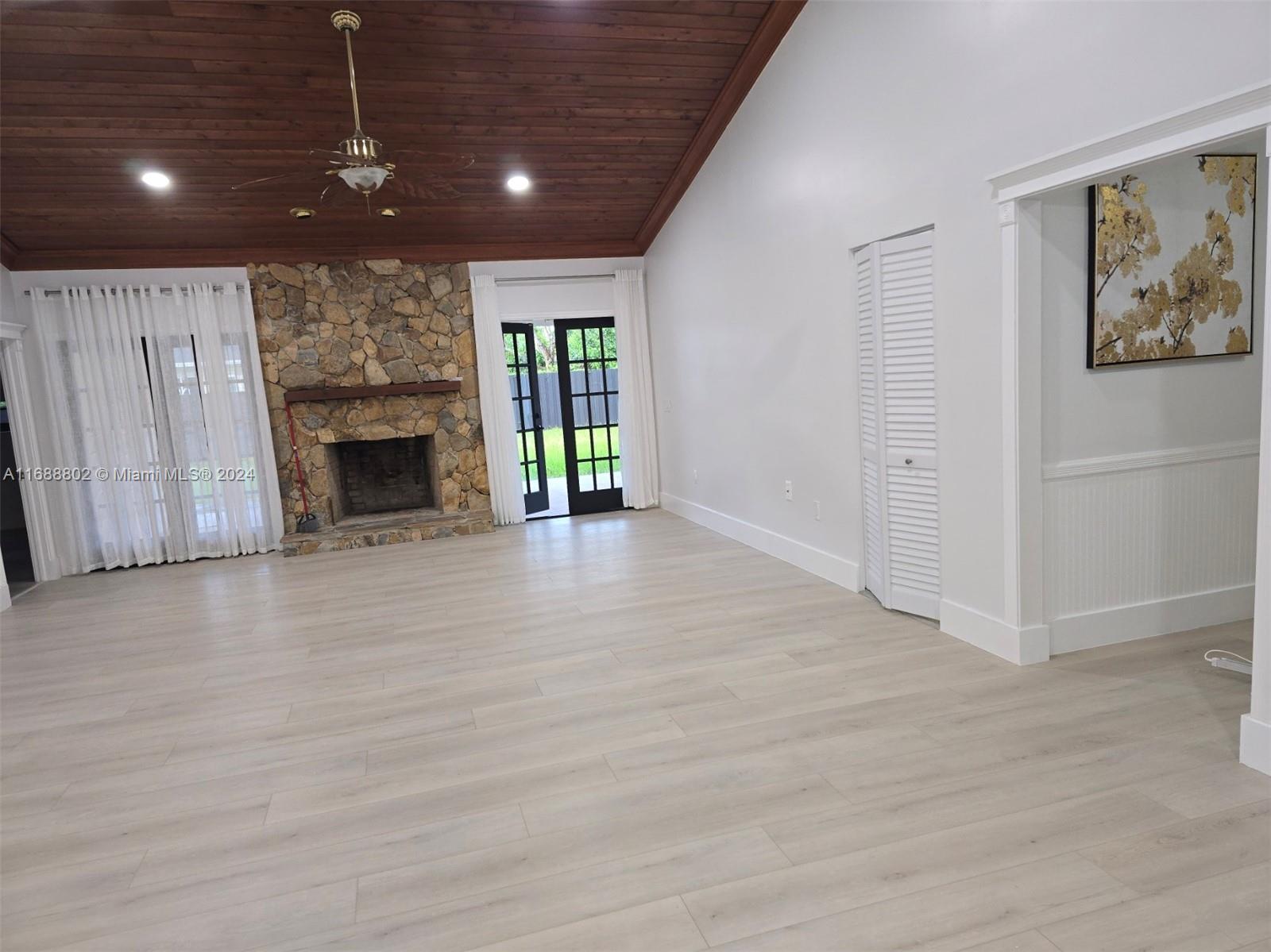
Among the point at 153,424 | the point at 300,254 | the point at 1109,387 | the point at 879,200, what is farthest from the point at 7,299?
the point at 1109,387

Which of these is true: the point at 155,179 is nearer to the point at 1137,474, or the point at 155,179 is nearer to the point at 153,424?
the point at 153,424

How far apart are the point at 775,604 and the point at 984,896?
2.48m

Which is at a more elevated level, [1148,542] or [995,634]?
[1148,542]

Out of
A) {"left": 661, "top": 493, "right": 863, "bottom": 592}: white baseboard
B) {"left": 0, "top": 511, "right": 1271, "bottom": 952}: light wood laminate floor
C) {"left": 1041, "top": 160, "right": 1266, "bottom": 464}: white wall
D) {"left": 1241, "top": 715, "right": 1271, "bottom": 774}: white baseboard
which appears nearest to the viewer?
{"left": 0, "top": 511, "right": 1271, "bottom": 952}: light wood laminate floor

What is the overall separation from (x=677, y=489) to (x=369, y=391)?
3031 millimetres

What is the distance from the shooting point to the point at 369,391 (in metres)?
6.94

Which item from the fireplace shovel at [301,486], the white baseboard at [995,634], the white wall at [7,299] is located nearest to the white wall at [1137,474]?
the white baseboard at [995,634]

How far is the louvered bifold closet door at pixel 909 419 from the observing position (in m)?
3.68

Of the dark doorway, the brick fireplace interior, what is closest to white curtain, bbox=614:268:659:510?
the brick fireplace interior

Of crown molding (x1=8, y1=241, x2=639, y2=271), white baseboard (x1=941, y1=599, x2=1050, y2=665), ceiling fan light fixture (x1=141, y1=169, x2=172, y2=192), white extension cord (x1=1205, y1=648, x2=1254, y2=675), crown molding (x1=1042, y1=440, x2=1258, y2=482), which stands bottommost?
white extension cord (x1=1205, y1=648, x2=1254, y2=675)

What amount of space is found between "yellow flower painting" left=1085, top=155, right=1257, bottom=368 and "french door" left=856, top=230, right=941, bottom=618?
0.72 metres

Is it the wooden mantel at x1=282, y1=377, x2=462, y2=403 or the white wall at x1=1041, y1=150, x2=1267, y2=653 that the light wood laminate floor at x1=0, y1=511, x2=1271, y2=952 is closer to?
the white wall at x1=1041, y1=150, x2=1267, y2=653

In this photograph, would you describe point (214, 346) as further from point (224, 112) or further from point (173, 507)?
point (224, 112)

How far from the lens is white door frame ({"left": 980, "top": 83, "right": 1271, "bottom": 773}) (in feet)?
8.20
